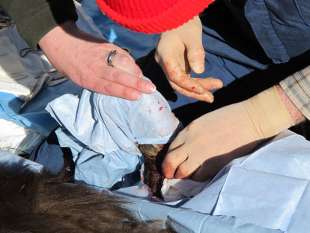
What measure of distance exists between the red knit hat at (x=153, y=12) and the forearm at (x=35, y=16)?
0.41 meters

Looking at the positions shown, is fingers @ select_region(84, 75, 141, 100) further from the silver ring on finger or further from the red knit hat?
the red knit hat

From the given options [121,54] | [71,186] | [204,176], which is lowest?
[204,176]

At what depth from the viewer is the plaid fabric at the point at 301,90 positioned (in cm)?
116

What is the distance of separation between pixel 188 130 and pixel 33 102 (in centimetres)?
42

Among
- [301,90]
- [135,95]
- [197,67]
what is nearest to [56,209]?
[135,95]

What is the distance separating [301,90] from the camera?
3.82ft

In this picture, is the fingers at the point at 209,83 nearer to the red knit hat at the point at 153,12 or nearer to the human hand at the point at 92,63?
the human hand at the point at 92,63

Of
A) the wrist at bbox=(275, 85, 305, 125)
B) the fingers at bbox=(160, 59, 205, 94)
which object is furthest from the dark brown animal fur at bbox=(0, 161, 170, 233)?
the wrist at bbox=(275, 85, 305, 125)

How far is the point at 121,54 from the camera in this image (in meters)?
1.15

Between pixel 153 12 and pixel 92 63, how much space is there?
1.19ft

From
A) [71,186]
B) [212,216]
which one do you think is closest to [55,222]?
[71,186]

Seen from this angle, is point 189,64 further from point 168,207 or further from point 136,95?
point 168,207

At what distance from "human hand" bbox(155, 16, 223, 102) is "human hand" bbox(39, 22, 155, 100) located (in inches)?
2.8

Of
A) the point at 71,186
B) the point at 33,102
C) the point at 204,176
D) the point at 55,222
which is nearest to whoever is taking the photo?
the point at 55,222
